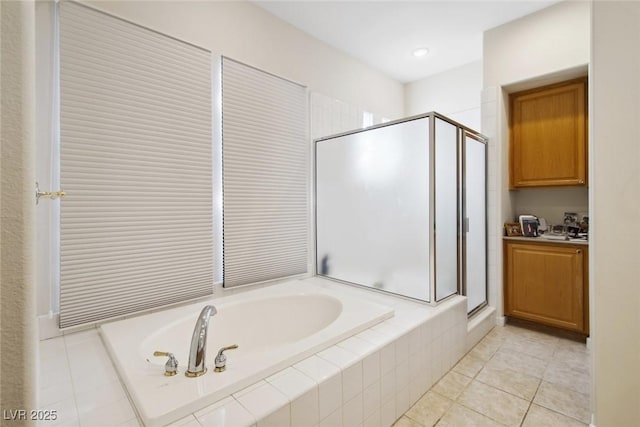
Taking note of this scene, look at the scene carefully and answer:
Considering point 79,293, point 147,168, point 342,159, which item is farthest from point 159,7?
point 79,293

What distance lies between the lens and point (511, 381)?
1904 mm

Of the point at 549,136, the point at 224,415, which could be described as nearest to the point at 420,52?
the point at 549,136

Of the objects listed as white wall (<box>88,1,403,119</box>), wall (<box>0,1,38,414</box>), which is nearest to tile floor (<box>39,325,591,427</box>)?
wall (<box>0,1,38,414</box>)

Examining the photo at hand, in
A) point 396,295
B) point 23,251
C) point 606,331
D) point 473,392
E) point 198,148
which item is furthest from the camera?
point 396,295

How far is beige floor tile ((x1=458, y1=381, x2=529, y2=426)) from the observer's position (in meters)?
1.59

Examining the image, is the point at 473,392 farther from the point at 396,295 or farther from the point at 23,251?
the point at 23,251

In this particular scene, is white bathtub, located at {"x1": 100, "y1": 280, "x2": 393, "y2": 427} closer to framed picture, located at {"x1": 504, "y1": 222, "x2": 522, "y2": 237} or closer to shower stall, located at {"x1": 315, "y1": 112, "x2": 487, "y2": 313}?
shower stall, located at {"x1": 315, "y1": 112, "x2": 487, "y2": 313}

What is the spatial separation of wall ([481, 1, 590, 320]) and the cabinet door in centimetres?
13

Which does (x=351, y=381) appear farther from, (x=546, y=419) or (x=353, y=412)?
(x=546, y=419)

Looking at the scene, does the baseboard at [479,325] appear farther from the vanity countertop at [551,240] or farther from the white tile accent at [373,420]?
the white tile accent at [373,420]

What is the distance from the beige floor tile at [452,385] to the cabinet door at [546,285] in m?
1.15

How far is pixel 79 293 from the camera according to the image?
1.63 metres

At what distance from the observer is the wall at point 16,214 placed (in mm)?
435

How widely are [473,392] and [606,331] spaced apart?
862 mm
